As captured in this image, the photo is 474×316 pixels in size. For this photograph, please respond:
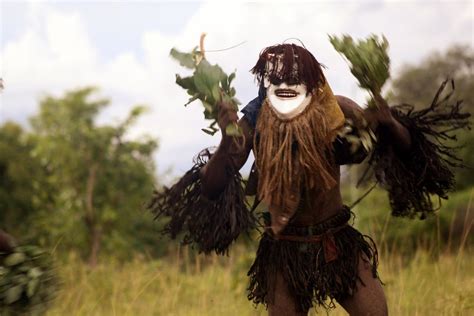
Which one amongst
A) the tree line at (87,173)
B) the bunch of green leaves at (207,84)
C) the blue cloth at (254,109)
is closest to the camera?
the bunch of green leaves at (207,84)

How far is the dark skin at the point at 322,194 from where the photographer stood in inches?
129

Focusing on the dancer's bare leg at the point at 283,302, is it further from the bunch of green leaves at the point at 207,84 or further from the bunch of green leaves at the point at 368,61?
the bunch of green leaves at the point at 368,61

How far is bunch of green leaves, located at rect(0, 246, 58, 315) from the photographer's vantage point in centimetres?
343

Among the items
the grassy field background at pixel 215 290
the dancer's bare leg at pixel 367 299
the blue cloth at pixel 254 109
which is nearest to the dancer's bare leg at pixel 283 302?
the dancer's bare leg at pixel 367 299

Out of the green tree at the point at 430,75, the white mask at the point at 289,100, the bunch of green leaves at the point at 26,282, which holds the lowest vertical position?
the bunch of green leaves at the point at 26,282

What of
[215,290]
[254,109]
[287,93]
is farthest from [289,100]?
[215,290]

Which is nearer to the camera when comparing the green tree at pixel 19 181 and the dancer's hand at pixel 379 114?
the dancer's hand at pixel 379 114

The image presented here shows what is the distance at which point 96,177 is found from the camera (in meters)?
24.9

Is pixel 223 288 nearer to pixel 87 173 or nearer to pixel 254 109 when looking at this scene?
pixel 254 109

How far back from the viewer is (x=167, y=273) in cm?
727

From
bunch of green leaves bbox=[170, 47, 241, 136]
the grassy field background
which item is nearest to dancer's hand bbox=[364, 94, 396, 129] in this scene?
bunch of green leaves bbox=[170, 47, 241, 136]

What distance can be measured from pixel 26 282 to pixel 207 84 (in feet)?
4.21

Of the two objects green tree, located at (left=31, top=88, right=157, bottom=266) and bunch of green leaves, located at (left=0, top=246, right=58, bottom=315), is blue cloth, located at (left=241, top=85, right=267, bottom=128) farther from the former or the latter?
green tree, located at (left=31, top=88, right=157, bottom=266)

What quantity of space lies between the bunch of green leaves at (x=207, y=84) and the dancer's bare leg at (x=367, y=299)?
89 centimetres
